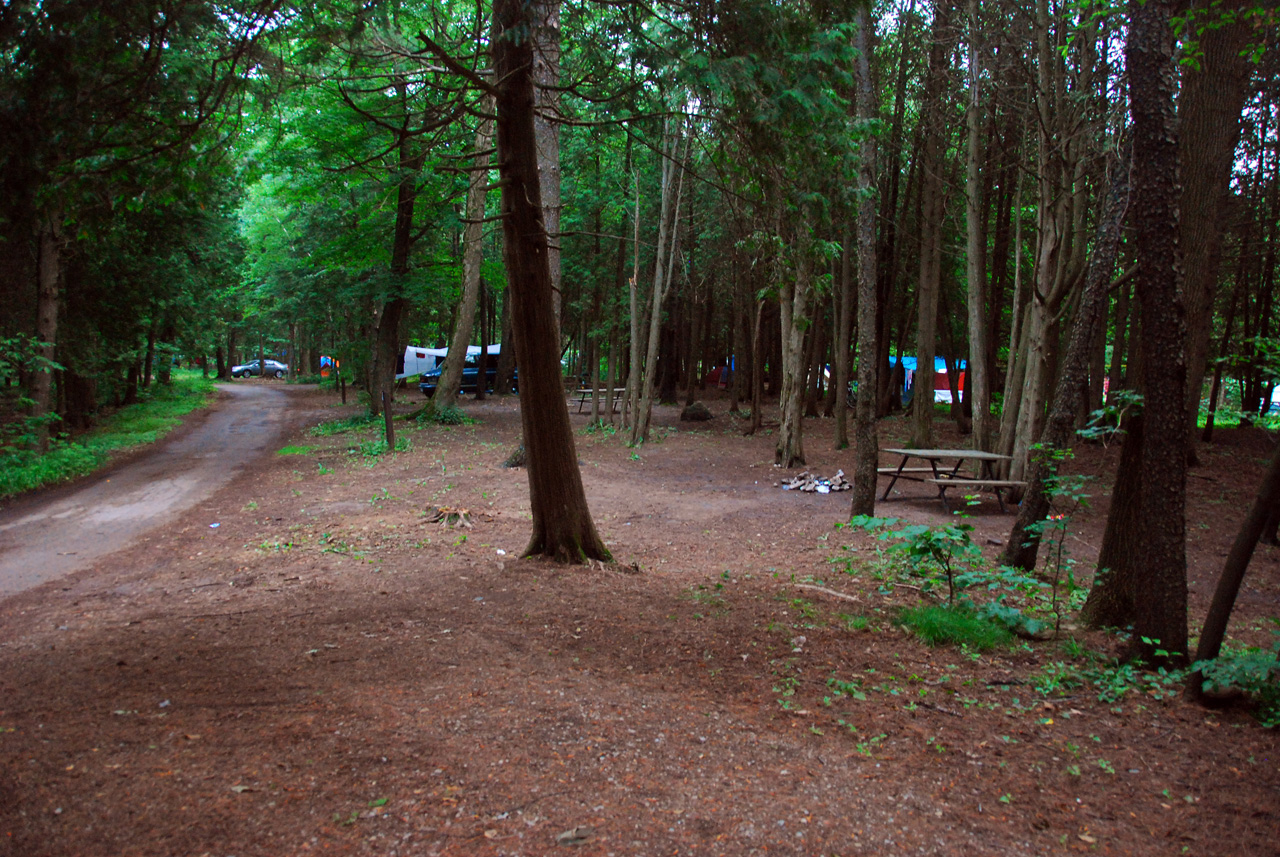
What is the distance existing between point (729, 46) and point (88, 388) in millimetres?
23007

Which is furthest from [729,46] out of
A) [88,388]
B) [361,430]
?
[88,388]

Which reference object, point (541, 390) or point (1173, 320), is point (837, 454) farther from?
point (1173, 320)

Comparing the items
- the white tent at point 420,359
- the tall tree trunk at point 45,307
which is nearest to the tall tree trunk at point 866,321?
the tall tree trunk at point 45,307

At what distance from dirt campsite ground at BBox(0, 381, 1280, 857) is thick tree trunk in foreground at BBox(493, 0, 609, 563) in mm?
411

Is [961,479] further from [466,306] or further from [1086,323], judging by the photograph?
[466,306]

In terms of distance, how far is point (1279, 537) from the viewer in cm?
891

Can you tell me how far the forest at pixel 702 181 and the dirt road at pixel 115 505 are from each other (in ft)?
6.63

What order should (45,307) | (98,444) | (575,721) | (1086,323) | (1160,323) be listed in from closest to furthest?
1. (575,721)
2. (1160,323)
3. (1086,323)
4. (45,307)
5. (98,444)

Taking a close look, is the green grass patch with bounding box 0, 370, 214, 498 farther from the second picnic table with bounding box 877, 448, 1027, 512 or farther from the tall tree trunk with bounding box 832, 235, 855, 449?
the tall tree trunk with bounding box 832, 235, 855, 449

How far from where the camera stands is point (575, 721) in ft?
12.2

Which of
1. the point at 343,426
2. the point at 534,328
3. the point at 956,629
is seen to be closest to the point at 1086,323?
the point at 956,629

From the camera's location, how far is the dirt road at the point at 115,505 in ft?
26.1

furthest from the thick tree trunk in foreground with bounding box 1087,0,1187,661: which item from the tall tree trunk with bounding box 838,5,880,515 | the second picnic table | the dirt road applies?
the dirt road

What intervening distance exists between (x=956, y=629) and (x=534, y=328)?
3.97 metres
